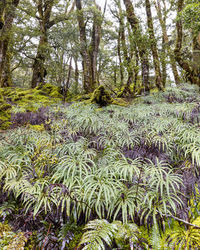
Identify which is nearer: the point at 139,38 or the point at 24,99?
the point at 139,38

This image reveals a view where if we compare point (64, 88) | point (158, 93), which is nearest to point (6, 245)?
point (158, 93)

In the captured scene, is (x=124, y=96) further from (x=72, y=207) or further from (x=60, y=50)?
(x=72, y=207)

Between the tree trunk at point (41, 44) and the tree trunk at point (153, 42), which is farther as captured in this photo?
the tree trunk at point (41, 44)

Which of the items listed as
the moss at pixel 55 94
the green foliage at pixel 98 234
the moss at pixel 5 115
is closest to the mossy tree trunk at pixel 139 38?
the moss at pixel 55 94

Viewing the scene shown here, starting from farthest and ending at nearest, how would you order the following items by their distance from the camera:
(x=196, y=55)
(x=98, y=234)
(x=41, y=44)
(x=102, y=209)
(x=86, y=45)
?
(x=41, y=44)
(x=86, y=45)
(x=196, y=55)
(x=102, y=209)
(x=98, y=234)

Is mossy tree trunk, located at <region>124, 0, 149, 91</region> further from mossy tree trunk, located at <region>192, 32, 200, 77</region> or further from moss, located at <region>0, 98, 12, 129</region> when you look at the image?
moss, located at <region>0, 98, 12, 129</region>

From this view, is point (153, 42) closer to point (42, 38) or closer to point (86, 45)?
point (86, 45)

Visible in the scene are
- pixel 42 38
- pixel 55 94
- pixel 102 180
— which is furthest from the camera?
pixel 42 38

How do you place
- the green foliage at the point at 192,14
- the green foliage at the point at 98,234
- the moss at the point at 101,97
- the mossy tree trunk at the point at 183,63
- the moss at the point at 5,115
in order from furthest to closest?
the mossy tree trunk at the point at 183,63
the moss at the point at 101,97
the green foliage at the point at 192,14
the moss at the point at 5,115
the green foliage at the point at 98,234

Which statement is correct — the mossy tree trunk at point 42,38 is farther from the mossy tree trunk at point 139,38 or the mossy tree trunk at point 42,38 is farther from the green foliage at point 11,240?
the green foliage at point 11,240

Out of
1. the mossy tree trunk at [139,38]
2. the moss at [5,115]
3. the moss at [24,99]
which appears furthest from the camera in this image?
the mossy tree trunk at [139,38]

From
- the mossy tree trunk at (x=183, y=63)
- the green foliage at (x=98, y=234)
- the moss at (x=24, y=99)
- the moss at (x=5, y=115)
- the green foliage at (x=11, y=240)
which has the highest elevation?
the mossy tree trunk at (x=183, y=63)

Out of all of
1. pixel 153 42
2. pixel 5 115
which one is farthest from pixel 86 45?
pixel 5 115

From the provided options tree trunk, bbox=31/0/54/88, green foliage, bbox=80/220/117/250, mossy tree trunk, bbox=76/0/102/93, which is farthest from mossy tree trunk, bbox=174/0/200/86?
green foliage, bbox=80/220/117/250
